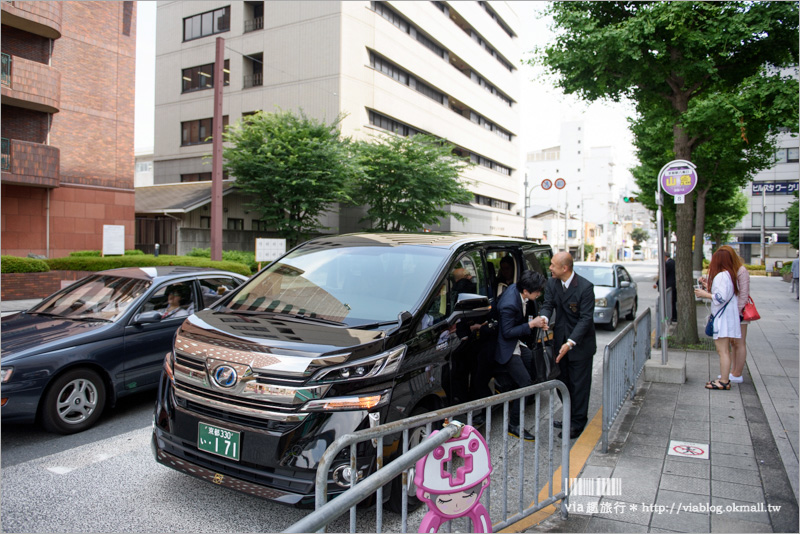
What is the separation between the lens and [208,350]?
140 inches

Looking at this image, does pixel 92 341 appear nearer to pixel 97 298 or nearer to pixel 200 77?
pixel 97 298

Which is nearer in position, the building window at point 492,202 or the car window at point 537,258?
the car window at point 537,258

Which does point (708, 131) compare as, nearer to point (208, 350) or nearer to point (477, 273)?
point (477, 273)

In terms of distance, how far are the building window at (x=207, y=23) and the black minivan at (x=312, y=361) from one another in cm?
3210

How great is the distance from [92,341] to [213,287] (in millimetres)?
1796

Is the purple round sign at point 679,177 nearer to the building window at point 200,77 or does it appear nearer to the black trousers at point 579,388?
the black trousers at point 579,388

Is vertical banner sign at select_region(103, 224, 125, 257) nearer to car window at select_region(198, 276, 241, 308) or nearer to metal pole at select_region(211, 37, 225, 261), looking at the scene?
metal pole at select_region(211, 37, 225, 261)

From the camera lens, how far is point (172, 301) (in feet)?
20.9

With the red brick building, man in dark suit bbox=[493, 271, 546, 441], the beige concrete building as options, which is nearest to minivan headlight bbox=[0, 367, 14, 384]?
man in dark suit bbox=[493, 271, 546, 441]

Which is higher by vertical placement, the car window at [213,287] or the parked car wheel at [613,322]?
the car window at [213,287]

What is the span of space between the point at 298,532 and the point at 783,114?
9774mm

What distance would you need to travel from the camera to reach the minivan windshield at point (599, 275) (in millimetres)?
13250

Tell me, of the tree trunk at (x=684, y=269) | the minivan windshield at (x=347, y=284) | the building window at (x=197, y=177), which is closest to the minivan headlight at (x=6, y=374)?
the minivan windshield at (x=347, y=284)

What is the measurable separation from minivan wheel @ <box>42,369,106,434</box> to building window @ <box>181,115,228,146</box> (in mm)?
28636
